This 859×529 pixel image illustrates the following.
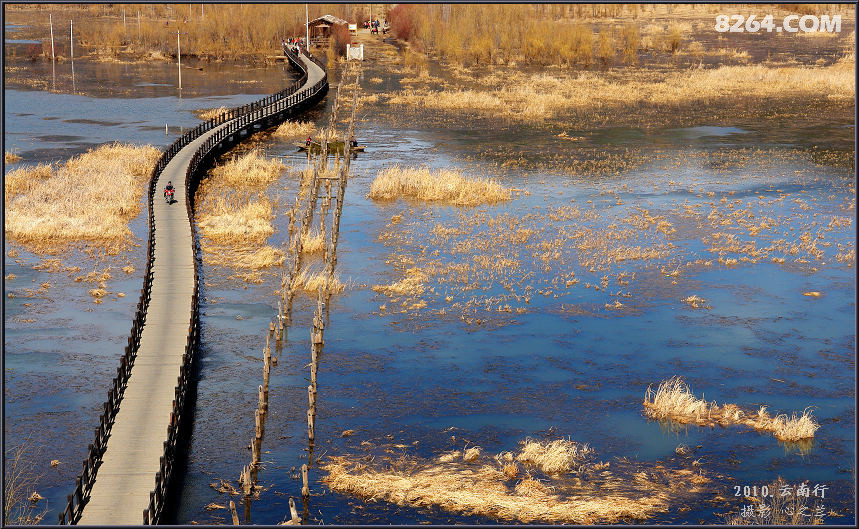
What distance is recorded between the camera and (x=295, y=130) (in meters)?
71.7

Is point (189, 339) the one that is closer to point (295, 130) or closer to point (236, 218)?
point (236, 218)

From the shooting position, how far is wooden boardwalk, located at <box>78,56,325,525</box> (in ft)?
68.4

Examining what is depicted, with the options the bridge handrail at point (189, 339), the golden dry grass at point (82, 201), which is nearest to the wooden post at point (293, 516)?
the bridge handrail at point (189, 339)

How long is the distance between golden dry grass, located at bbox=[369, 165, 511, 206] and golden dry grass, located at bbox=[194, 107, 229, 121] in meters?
27.6

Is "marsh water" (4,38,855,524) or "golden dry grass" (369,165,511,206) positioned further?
"golden dry grass" (369,165,511,206)

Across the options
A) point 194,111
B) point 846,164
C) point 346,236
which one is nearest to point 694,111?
point 846,164

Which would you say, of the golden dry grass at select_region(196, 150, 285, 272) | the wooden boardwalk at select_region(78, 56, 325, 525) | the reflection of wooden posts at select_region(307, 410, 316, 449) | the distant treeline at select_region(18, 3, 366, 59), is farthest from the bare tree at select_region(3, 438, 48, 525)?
the distant treeline at select_region(18, 3, 366, 59)

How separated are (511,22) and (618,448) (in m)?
106

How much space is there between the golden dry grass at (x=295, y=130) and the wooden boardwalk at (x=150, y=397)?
30.6 metres

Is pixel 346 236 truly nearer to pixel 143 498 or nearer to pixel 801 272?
pixel 801 272

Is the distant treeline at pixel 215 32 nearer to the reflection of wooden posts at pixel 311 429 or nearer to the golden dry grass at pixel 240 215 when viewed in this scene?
the golden dry grass at pixel 240 215

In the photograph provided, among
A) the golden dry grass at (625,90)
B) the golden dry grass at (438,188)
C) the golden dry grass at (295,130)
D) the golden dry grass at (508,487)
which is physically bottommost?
the golden dry grass at (508,487)

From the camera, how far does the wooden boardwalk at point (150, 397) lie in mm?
20859

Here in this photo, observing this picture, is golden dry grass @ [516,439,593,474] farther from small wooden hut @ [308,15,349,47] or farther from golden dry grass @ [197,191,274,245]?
small wooden hut @ [308,15,349,47]
